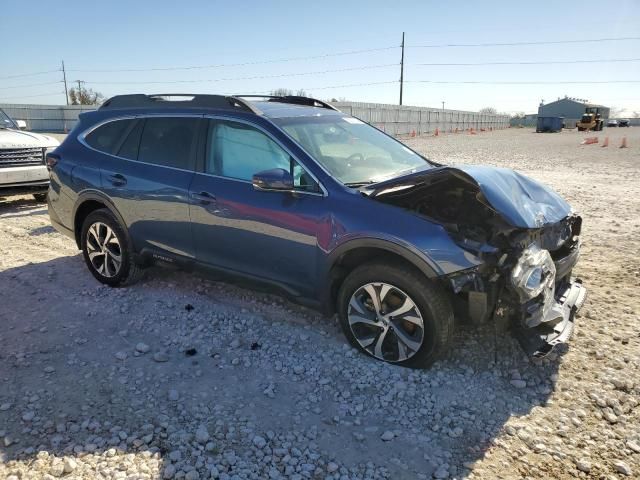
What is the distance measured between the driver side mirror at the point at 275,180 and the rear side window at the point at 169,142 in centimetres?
96

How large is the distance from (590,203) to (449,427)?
7.61m

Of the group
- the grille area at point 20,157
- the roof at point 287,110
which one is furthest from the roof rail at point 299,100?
the grille area at point 20,157

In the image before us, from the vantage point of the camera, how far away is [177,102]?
4.62m

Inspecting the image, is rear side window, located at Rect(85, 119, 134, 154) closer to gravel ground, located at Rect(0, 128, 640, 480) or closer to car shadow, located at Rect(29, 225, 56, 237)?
gravel ground, located at Rect(0, 128, 640, 480)

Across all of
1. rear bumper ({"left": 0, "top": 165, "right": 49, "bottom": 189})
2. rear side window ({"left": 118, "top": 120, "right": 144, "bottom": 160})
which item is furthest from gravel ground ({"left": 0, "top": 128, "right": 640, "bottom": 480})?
rear bumper ({"left": 0, "top": 165, "right": 49, "bottom": 189})

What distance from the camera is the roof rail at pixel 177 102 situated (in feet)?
13.9

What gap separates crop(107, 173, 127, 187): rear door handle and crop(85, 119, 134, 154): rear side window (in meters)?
0.29

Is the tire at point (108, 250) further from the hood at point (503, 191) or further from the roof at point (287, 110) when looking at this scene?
the hood at point (503, 191)

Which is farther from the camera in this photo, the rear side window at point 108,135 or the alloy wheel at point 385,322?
the rear side window at point 108,135

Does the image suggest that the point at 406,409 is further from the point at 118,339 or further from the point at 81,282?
the point at 81,282

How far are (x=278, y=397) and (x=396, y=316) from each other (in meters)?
0.96

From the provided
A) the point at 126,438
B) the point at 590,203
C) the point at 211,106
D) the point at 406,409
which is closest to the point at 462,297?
the point at 406,409

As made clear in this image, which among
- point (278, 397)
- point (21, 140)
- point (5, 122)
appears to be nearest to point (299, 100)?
point (278, 397)

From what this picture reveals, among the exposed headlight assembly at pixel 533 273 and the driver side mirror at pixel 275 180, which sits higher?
the driver side mirror at pixel 275 180
